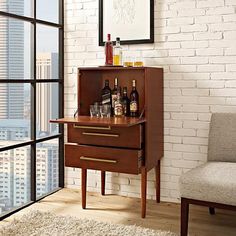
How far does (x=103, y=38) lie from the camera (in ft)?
11.3

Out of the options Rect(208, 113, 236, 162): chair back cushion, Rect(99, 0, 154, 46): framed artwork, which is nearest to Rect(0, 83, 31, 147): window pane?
Rect(99, 0, 154, 46): framed artwork

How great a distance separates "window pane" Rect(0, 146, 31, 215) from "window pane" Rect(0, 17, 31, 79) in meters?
0.61

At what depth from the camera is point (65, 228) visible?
2664 mm

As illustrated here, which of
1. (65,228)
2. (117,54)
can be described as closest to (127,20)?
(117,54)

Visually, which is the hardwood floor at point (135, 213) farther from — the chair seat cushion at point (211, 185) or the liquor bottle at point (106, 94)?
the liquor bottle at point (106, 94)

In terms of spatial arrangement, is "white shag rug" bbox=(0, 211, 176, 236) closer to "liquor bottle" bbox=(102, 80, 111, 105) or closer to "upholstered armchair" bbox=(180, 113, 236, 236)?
"upholstered armchair" bbox=(180, 113, 236, 236)

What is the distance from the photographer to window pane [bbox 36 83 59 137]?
3.37m

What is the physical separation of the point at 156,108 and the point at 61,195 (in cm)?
118

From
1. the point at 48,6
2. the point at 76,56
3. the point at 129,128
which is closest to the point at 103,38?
the point at 76,56

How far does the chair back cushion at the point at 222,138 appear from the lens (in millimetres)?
2865

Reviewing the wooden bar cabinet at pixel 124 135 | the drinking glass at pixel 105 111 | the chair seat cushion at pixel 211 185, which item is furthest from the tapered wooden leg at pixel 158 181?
the chair seat cushion at pixel 211 185

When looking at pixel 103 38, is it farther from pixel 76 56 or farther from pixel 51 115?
pixel 51 115

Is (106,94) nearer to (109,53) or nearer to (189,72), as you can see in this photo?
(109,53)

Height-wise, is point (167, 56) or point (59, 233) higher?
point (167, 56)
